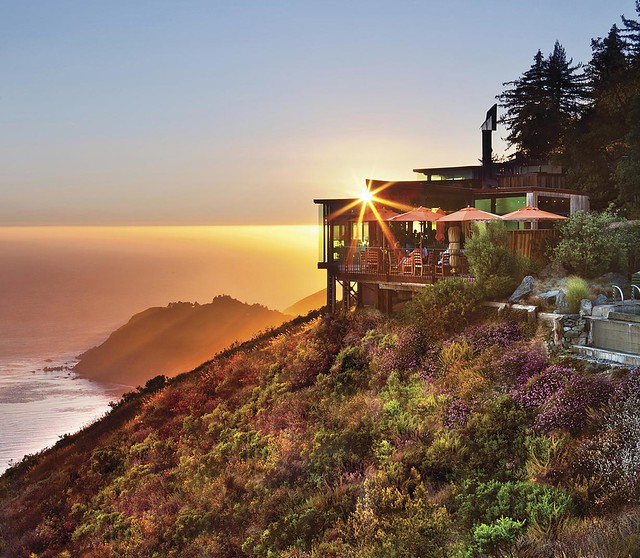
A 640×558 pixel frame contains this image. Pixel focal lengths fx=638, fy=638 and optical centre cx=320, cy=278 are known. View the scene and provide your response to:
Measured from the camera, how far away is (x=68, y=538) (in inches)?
712

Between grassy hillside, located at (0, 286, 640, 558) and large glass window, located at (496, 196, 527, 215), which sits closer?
grassy hillside, located at (0, 286, 640, 558)

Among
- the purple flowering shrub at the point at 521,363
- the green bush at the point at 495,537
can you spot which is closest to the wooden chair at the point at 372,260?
the purple flowering shrub at the point at 521,363

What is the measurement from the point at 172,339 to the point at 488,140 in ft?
399

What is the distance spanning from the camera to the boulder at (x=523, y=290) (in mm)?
17234

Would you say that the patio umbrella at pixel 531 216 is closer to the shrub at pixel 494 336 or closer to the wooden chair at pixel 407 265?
the wooden chair at pixel 407 265

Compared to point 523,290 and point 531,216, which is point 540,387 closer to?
point 523,290

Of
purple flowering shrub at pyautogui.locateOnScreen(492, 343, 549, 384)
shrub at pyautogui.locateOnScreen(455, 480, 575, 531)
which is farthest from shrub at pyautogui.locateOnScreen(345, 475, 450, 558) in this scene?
purple flowering shrub at pyautogui.locateOnScreen(492, 343, 549, 384)

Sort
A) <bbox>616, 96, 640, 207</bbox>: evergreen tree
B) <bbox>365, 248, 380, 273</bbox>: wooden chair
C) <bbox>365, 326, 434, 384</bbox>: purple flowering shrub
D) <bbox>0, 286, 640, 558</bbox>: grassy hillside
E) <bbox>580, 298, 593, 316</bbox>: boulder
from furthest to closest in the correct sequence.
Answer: <bbox>616, 96, 640, 207</bbox>: evergreen tree
<bbox>365, 248, 380, 273</bbox>: wooden chair
<bbox>365, 326, 434, 384</bbox>: purple flowering shrub
<bbox>580, 298, 593, 316</bbox>: boulder
<bbox>0, 286, 640, 558</bbox>: grassy hillside

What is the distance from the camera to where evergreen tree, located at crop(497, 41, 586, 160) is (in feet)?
143

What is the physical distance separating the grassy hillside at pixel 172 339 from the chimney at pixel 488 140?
307 feet

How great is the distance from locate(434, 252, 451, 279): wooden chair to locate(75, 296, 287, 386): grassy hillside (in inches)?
4079

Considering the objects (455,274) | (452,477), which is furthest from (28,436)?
(452,477)

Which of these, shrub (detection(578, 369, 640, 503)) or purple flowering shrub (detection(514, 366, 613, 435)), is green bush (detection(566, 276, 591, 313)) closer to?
purple flowering shrub (detection(514, 366, 613, 435))

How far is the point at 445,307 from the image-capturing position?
58.2 feet
